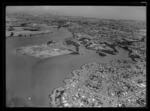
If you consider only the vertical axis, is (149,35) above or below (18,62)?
above

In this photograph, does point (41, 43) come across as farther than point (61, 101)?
Yes

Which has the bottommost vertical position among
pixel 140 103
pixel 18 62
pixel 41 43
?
pixel 140 103

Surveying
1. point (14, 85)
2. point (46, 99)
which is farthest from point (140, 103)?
point (14, 85)

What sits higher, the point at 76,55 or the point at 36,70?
the point at 76,55
